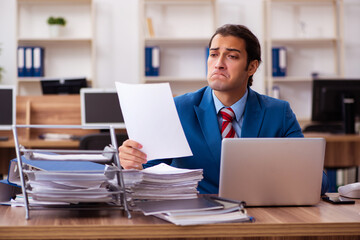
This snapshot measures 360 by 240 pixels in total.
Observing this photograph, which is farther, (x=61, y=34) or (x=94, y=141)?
(x=61, y=34)

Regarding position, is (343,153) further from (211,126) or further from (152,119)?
(152,119)

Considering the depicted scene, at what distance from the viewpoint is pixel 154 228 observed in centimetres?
91

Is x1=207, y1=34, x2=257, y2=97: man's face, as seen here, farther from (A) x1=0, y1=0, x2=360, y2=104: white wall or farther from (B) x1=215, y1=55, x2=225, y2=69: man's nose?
(A) x1=0, y1=0, x2=360, y2=104: white wall

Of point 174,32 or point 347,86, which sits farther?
point 174,32

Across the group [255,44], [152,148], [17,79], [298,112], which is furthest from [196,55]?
[152,148]

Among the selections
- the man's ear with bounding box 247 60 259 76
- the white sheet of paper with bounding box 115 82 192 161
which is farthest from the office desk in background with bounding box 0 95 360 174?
the white sheet of paper with bounding box 115 82 192 161

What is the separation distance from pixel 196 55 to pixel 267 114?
3.72 metres

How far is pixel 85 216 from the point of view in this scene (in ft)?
3.29

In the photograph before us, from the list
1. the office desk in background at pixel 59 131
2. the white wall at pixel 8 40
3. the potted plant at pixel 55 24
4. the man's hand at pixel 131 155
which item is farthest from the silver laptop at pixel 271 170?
the white wall at pixel 8 40

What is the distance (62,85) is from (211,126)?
2.82 m

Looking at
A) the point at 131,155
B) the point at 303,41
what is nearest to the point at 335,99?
the point at 303,41

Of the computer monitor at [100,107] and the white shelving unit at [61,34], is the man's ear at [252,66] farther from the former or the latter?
the white shelving unit at [61,34]

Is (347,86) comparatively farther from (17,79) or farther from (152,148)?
(17,79)

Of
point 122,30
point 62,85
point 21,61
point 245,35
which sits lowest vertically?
point 62,85
